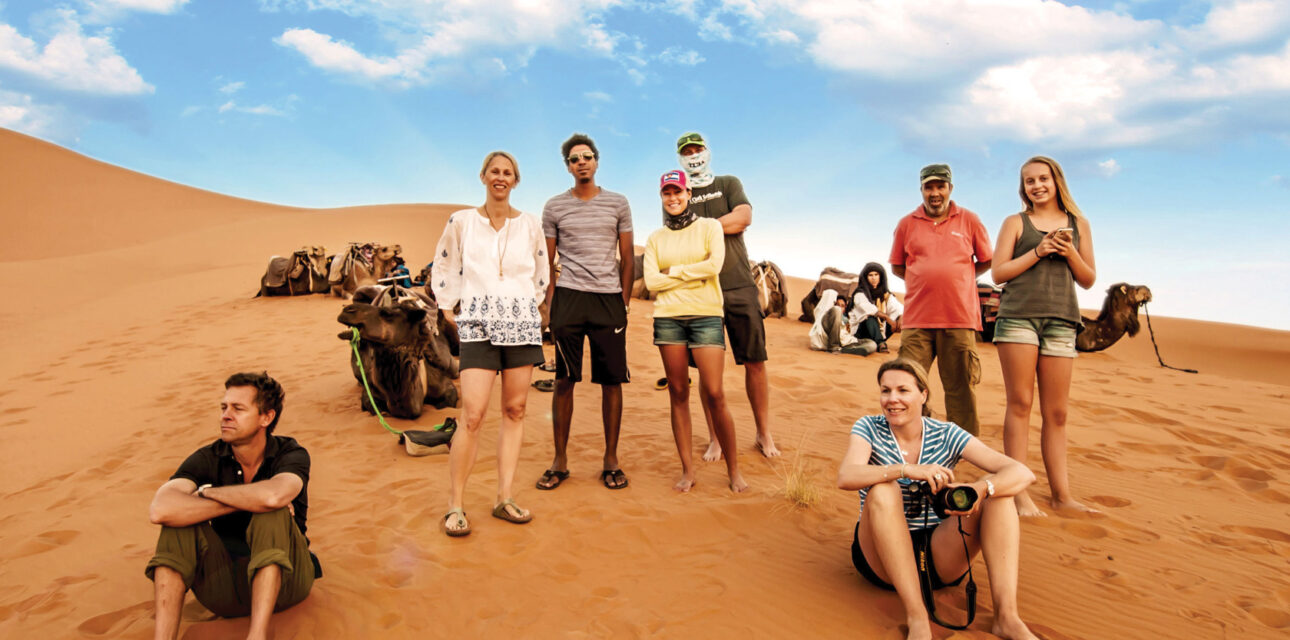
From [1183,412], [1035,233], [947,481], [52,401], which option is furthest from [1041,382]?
[52,401]

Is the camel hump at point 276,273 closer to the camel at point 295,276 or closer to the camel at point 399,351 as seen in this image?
the camel at point 295,276

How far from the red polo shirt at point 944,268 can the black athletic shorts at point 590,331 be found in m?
2.09

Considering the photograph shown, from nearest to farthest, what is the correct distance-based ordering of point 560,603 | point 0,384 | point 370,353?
point 560,603, point 370,353, point 0,384

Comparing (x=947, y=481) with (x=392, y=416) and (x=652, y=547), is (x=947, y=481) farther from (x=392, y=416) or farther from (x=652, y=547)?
(x=392, y=416)

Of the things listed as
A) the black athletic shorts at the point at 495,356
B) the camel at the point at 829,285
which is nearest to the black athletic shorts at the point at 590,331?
the black athletic shorts at the point at 495,356

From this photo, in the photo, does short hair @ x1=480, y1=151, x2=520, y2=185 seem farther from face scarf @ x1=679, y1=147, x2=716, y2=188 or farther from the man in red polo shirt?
the man in red polo shirt

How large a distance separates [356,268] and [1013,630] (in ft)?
47.6

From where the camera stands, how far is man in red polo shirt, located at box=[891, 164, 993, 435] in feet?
15.3

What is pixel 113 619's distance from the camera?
10.4 feet

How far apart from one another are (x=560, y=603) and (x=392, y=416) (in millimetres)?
4158

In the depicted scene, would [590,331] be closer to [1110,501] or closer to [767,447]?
[767,447]

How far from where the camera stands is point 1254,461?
5980 millimetres

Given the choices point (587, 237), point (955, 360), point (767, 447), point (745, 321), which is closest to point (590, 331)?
point (587, 237)

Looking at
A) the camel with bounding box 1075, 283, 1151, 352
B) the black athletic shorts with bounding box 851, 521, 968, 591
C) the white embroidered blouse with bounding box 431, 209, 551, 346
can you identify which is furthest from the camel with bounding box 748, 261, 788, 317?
the black athletic shorts with bounding box 851, 521, 968, 591
